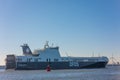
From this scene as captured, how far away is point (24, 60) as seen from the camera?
132750 millimetres

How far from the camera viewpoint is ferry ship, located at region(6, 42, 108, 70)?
133 m

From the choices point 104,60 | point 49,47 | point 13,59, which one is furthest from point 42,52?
point 104,60

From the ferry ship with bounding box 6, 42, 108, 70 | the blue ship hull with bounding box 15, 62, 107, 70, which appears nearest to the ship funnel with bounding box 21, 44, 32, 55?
the ferry ship with bounding box 6, 42, 108, 70

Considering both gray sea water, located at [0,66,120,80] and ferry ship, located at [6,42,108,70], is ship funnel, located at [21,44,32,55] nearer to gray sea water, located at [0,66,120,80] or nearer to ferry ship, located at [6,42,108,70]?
ferry ship, located at [6,42,108,70]

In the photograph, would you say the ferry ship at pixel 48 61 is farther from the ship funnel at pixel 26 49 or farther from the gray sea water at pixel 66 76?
the gray sea water at pixel 66 76

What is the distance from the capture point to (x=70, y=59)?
137750mm

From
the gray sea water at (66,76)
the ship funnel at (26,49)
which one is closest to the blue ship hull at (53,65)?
the ship funnel at (26,49)

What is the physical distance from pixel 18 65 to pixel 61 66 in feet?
54.7

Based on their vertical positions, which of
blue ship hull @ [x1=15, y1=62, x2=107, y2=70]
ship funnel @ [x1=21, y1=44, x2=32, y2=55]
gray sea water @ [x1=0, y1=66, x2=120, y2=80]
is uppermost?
ship funnel @ [x1=21, y1=44, x2=32, y2=55]

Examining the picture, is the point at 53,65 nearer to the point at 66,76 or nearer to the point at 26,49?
the point at 26,49

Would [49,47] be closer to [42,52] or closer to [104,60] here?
[42,52]

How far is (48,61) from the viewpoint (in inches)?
5315

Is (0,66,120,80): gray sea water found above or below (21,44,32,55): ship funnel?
below

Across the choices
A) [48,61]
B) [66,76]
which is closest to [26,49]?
[48,61]
